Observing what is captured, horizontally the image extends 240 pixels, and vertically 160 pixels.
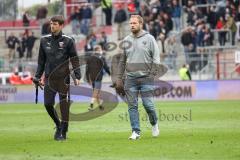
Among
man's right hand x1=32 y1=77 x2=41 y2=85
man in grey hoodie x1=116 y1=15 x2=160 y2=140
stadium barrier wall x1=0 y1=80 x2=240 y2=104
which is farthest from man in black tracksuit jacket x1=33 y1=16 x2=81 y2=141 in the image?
stadium barrier wall x1=0 y1=80 x2=240 y2=104

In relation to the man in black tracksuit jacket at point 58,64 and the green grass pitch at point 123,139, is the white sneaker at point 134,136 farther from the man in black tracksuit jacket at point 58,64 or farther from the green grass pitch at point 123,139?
the man in black tracksuit jacket at point 58,64

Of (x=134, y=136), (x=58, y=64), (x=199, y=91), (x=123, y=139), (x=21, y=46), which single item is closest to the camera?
(x=134, y=136)

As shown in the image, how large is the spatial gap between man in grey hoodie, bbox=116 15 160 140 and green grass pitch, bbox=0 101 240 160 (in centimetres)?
60

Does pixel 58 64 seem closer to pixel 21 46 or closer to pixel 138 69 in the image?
pixel 138 69

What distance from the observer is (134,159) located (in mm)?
11555

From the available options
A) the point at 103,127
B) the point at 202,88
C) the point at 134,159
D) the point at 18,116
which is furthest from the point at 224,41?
the point at 134,159

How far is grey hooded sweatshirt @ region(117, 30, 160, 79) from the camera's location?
14781 mm

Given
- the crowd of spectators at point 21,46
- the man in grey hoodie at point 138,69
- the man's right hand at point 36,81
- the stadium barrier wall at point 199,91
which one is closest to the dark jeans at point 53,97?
the man's right hand at point 36,81

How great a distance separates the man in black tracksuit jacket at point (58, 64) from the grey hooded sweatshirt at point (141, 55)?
1044mm

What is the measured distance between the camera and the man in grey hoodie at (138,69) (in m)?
14.8

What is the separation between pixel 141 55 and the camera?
14.8 metres

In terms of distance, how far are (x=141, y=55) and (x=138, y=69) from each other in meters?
0.28

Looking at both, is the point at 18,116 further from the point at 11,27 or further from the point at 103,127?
the point at 11,27

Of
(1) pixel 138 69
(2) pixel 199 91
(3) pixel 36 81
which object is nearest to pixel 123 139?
(1) pixel 138 69
